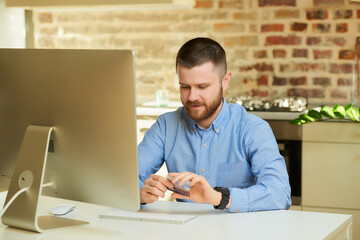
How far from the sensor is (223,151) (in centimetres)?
224

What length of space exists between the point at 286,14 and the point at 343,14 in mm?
407

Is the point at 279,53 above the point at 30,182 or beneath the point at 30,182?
above

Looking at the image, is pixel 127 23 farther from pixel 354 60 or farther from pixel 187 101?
pixel 187 101

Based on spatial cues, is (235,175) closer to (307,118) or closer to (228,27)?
(307,118)

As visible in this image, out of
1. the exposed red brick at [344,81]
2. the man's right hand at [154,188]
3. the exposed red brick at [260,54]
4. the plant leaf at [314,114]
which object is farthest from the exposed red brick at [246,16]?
the man's right hand at [154,188]

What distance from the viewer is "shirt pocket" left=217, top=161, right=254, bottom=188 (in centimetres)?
220

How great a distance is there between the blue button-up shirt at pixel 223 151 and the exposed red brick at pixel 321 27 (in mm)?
2219

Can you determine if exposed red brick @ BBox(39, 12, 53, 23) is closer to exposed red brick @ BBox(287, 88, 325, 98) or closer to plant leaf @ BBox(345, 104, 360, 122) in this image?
exposed red brick @ BBox(287, 88, 325, 98)

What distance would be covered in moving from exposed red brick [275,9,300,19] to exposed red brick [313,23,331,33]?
0.15 meters

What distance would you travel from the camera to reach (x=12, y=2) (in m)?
3.99

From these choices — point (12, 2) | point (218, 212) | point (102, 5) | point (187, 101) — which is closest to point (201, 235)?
point (218, 212)

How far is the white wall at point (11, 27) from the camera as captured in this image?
3915 mm

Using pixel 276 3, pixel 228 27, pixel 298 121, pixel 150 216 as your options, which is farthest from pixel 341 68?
pixel 150 216

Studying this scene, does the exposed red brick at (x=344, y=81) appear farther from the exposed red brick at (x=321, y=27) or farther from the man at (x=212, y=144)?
the man at (x=212, y=144)
